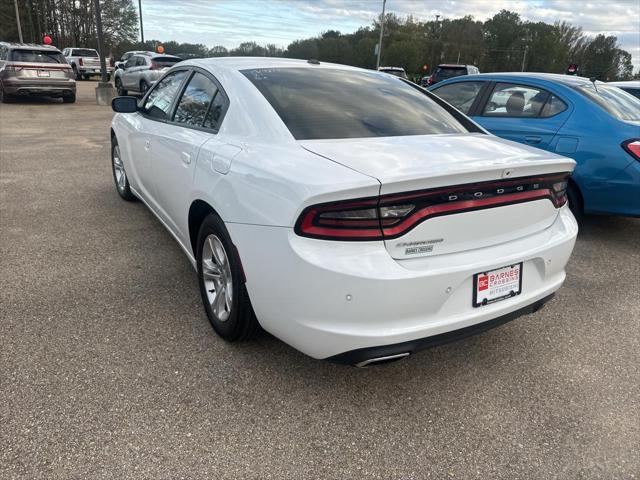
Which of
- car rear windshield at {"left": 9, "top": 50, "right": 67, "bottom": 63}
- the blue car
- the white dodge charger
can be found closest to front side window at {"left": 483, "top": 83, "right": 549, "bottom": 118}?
the blue car

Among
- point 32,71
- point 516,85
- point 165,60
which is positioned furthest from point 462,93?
point 165,60

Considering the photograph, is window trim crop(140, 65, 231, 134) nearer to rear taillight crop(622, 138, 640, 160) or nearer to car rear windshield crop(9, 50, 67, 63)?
rear taillight crop(622, 138, 640, 160)

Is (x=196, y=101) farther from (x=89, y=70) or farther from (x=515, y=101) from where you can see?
(x=89, y=70)

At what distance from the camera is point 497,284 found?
2254 mm

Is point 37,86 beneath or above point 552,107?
beneath

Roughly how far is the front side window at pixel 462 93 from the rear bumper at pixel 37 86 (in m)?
12.8

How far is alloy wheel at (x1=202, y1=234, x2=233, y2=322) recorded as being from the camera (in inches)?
106

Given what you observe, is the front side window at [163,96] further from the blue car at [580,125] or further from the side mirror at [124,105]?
the blue car at [580,125]

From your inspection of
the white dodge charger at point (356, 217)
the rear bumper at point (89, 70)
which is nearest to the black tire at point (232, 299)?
the white dodge charger at point (356, 217)

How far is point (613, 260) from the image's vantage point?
4.44m

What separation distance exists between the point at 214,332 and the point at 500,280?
1.64m

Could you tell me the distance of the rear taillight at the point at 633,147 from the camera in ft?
14.1

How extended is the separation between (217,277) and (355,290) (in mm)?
1155

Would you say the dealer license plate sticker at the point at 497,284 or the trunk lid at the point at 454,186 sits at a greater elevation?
the trunk lid at the point at 454,186
